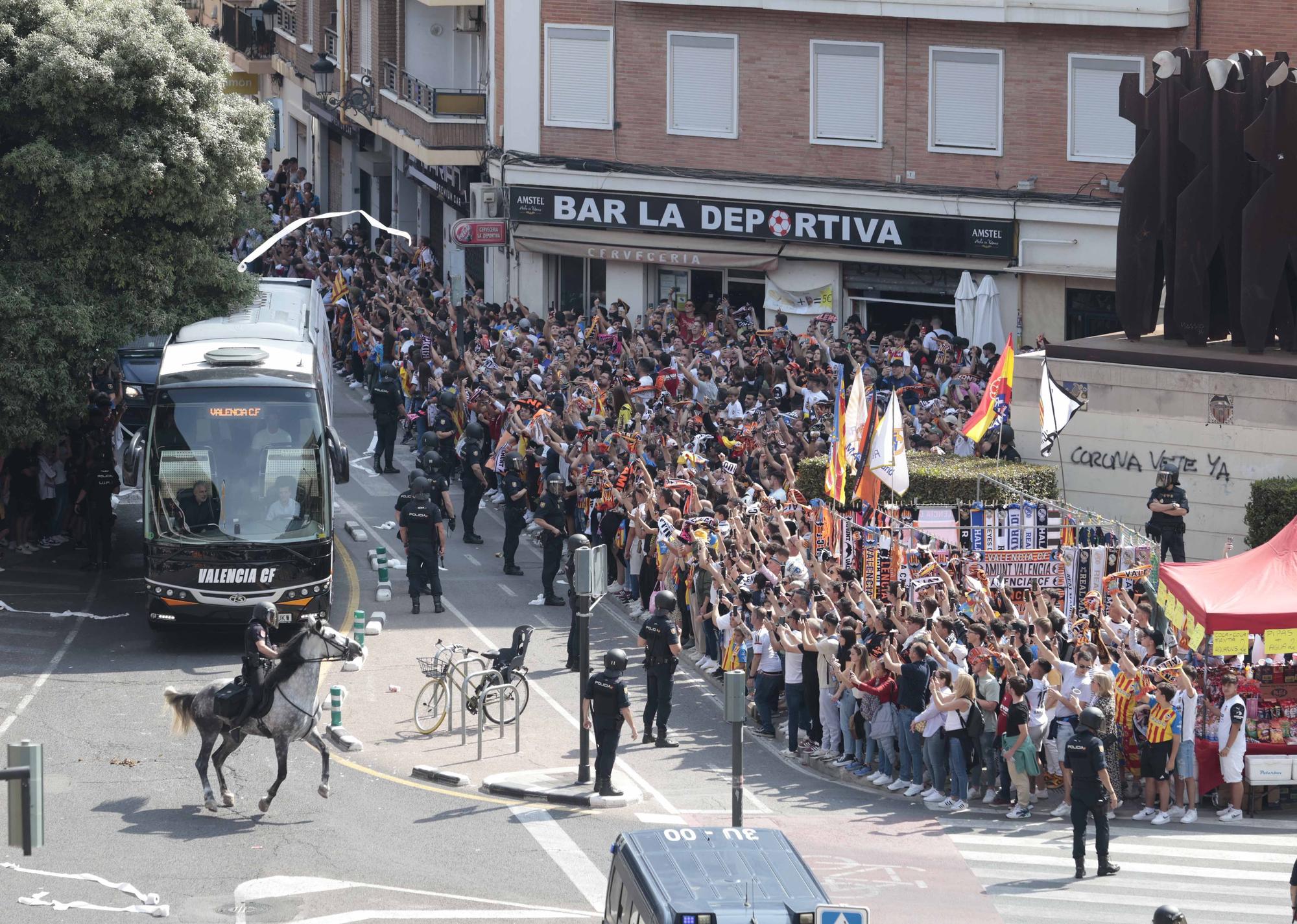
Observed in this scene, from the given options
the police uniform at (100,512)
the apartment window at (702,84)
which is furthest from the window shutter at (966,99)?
the police uniform at (100,512)

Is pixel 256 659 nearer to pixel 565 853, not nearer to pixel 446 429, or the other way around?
pixel 565 853

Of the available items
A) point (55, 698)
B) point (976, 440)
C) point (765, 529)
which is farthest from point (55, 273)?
point (976, 440)

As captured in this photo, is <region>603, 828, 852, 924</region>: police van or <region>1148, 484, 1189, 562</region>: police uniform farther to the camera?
<region>1148, 484, 1189, 562</region>: police uniform

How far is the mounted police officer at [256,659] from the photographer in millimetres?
18094

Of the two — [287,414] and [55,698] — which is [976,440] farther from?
[55,698]

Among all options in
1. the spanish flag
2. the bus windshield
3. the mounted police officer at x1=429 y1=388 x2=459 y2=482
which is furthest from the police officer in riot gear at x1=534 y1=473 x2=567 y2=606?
the spanish flag

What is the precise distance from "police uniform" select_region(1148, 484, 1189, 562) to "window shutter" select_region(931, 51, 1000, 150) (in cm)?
1342

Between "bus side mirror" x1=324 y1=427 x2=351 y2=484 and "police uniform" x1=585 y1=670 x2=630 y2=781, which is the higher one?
"bus side mirror" x1=324 y1=427 x2=351 y2=484

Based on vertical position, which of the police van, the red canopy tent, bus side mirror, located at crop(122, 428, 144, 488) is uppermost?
bus side mirror, located at crop(122, 428, 144, 488)

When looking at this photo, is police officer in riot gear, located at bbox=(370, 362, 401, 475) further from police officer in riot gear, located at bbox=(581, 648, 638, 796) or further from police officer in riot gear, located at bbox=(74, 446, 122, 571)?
police officer in riot gear, located at bbox=(581, 648, 638, 796)

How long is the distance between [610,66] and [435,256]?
1014 cm

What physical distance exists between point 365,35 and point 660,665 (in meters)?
32.0

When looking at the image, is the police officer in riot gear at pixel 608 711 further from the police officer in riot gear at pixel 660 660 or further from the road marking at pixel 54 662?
the road marking at pixel 54 662

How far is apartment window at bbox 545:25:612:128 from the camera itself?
39094mm
